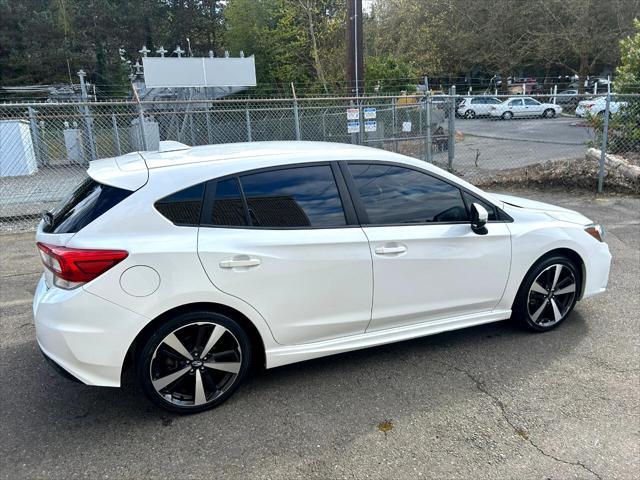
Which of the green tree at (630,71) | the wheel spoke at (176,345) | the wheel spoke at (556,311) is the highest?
the green tree at (630,71)

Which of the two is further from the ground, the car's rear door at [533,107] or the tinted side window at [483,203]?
the car's rear door at [533,107]

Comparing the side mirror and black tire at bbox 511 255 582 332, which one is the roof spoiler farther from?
black tire at bbox 511 255 582 332

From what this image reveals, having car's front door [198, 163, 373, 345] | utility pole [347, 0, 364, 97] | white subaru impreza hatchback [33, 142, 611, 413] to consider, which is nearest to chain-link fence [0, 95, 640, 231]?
utility pole [347, 0, 364, 97]

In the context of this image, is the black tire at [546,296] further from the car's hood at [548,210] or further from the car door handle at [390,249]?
the car door handle at [390,249]

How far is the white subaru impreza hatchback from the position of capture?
2727 mm

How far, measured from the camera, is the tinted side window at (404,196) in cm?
333

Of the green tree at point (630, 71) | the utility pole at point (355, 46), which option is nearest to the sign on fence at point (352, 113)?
the utility pole at point (355, 46)

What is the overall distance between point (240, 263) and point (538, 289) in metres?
2.44

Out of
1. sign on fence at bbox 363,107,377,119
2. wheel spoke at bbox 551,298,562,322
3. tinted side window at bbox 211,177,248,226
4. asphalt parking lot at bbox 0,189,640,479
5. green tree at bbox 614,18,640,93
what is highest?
green tree at bbox 614,18,640,93

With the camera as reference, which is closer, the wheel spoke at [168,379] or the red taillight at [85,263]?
the red taillight at [85,263]

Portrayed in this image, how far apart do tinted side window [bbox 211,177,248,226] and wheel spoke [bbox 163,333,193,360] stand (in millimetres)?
710

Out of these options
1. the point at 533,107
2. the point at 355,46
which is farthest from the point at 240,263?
the point at 533,107

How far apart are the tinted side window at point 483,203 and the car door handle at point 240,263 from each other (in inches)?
65.3

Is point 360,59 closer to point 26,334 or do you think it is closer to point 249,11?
point 26,334
